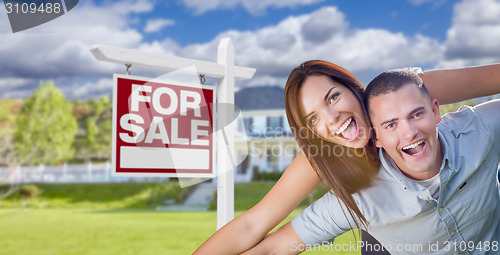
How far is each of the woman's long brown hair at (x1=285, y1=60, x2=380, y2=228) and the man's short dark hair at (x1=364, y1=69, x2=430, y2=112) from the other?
0.09 m

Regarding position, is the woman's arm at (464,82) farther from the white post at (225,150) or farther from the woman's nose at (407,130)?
the white post at (225,150)

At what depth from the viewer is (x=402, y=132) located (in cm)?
169

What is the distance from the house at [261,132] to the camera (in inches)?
109

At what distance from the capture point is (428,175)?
5.81 feet

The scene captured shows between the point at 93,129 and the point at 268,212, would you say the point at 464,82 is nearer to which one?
the point at 268,212

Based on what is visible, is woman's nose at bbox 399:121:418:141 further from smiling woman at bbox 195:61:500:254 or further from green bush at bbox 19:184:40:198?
green bush at bbox 19:184:40:198

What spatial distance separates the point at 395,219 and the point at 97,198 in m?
14.3

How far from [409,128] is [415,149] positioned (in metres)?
0.09

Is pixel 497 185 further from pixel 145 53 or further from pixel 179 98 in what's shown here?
pixel 145 53

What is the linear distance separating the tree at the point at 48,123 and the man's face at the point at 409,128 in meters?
17.6

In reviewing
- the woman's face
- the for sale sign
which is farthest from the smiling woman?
the for sale sign

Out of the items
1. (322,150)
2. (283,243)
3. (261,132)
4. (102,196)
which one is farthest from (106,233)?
(322,150)

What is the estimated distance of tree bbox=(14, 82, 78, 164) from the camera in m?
17.5

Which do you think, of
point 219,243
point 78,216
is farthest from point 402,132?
point 78,216
